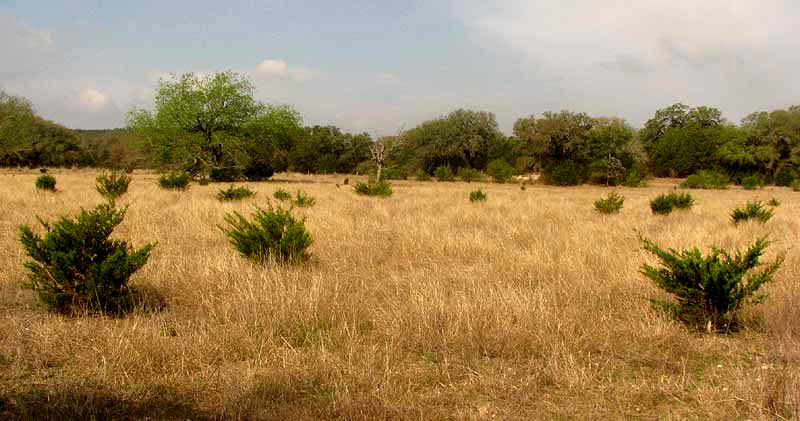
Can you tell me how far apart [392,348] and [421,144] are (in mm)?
52908

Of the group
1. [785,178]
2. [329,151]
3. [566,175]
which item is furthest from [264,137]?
[785,178]

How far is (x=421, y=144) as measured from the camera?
183 ft

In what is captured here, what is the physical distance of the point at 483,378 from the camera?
3064mm

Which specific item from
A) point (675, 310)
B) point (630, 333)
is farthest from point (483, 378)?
point (675, 310)

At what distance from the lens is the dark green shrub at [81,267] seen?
13.7ft

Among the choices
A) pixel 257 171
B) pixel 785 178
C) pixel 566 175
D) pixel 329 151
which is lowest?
pixel 257 171

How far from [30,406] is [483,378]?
246 centimetres

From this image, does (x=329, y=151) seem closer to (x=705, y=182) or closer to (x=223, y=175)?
(x=223, y=175)

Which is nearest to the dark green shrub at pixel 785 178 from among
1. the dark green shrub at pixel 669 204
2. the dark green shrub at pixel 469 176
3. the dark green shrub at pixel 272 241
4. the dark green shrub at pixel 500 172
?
the dark green shrub at pixel 500 172

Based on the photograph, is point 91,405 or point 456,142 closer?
point 91,405

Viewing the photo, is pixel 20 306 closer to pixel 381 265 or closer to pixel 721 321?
pixel 381 265

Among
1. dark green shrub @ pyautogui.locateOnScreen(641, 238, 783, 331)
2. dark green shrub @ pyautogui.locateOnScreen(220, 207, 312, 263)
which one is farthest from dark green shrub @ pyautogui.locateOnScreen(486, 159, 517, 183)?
dark green shrub @ pyautogui.locateOnScreen(641, 238, 783, 331)

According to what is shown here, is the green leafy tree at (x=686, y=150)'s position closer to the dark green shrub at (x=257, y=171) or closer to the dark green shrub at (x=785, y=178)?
the dark green shrub at (x=785, y=178)

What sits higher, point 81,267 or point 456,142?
point 456,142
